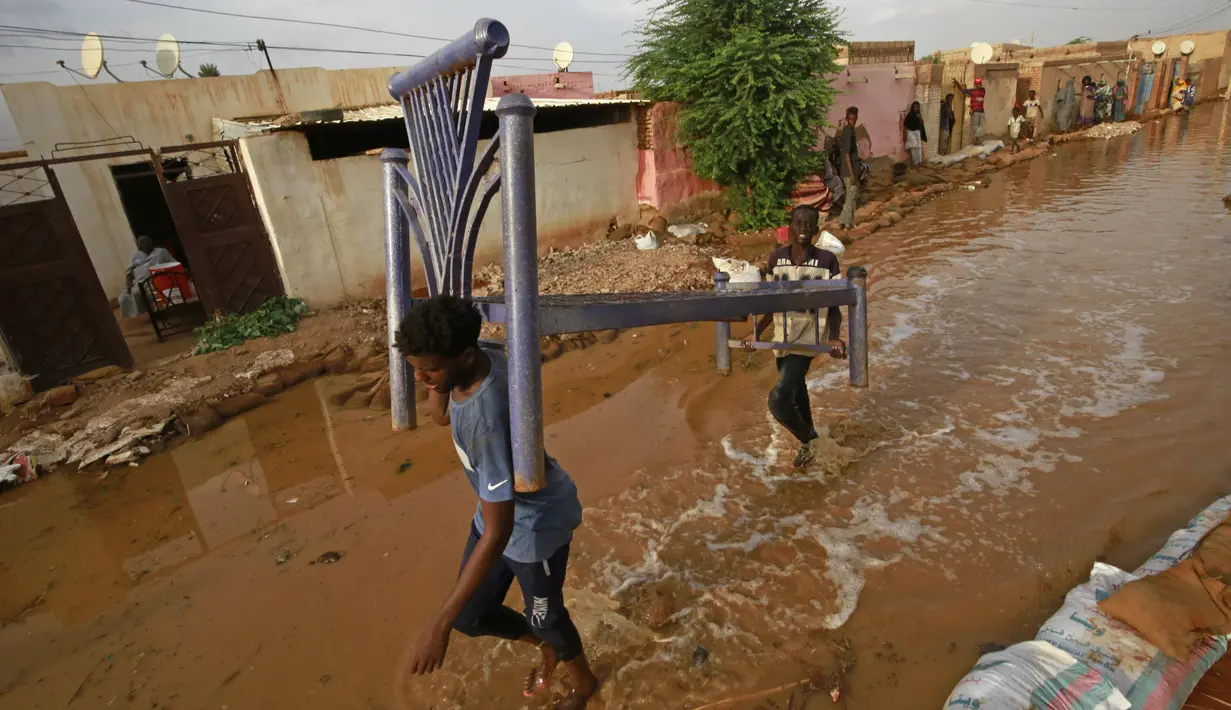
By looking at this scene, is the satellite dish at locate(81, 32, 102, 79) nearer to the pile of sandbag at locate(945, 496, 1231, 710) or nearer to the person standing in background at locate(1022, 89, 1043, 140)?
the pile of sandbag at locate(945, 496, 1231, 710)

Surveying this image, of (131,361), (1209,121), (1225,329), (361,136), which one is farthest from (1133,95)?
(131,361)

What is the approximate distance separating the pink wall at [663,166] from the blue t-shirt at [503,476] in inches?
379

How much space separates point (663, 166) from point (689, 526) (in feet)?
28.4

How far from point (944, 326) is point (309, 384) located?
6746mm

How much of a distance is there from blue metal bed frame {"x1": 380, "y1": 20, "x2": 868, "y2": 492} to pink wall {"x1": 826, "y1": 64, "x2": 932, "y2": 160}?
14.1m

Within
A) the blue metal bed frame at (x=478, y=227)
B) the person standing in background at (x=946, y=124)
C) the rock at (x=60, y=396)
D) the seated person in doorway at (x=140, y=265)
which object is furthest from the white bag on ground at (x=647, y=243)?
the person standing in background at (x=946, y=124)

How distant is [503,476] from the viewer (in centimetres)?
169

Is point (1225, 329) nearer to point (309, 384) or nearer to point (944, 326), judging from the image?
point (944, 326)

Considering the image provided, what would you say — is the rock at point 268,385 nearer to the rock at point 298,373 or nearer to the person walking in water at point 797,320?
the rock at point 298,373

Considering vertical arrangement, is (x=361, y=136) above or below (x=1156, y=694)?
above

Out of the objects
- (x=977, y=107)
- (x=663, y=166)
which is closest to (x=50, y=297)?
(x=663, y=166)

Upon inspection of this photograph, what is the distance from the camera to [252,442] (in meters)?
5.43

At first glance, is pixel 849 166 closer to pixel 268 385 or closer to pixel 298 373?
pixel 298 373

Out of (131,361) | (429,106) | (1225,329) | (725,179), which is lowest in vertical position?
(1225,329)
